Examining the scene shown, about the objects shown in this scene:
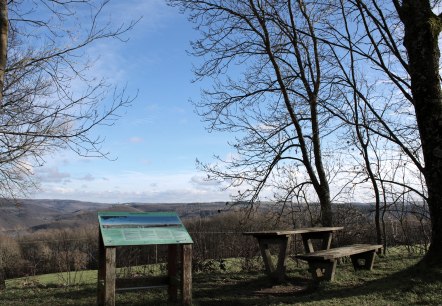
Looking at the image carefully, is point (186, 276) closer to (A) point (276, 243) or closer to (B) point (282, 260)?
(B) point (282, 260)

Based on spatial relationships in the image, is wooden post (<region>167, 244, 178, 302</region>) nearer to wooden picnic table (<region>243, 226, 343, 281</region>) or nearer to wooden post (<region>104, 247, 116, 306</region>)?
wooden post (<region>104, 247, 116, 306</region>)

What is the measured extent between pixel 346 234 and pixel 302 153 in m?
3.34

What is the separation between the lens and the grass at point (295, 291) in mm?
5605

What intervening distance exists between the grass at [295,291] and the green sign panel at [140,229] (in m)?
1.04

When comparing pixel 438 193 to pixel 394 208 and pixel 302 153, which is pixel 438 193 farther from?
pixel 394 208

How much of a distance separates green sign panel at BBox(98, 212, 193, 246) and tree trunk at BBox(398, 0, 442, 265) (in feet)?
11.5

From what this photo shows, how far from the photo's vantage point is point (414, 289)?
18.5 ft

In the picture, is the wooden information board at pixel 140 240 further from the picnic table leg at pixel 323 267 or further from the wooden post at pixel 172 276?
the picnic table leg at pixel 323 267

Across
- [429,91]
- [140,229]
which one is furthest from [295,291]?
[429,91]

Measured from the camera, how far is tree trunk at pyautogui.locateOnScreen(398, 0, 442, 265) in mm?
6141

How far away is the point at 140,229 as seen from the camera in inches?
238

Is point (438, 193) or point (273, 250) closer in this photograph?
point (438, 193)

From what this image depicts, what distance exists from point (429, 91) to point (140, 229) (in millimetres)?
4544

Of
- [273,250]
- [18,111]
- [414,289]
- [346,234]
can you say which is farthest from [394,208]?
[18,111]
